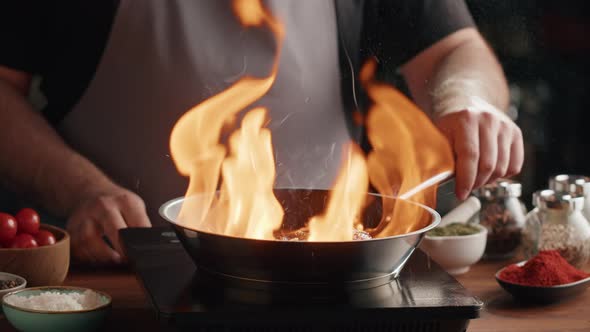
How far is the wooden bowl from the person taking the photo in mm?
1304

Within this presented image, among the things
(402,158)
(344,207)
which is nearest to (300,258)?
(344,207)

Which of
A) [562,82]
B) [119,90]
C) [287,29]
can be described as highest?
[287,29]

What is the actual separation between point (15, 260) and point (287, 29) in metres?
1.04

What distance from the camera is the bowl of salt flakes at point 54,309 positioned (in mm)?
1091

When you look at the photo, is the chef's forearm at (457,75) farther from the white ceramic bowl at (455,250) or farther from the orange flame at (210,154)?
the orange flame at (210,154)

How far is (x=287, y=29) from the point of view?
6.82 ft

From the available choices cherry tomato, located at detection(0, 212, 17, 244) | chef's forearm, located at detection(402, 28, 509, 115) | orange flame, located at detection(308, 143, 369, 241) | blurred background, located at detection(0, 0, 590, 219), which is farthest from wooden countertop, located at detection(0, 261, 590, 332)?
blurred background, located at detection(0, 0, 590, 219)

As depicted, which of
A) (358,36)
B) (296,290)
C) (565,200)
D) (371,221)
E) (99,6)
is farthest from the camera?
(358,36)

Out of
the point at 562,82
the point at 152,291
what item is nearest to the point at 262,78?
the point at 152,291

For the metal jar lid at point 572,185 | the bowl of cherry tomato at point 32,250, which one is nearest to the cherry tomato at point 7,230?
the bowl of cherry tomato at point 32,250

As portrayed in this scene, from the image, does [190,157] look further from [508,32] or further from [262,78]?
[508,32]

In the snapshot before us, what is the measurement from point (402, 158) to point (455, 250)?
0.23 metres

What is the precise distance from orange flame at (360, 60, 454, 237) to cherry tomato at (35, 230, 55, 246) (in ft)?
1.89

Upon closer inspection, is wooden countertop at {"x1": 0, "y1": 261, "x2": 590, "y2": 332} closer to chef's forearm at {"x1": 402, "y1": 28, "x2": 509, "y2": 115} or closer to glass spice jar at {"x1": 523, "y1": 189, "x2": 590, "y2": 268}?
glass spice jar at {"x1": 523, "y1": 189, "x2": 590, "y2": 268}
